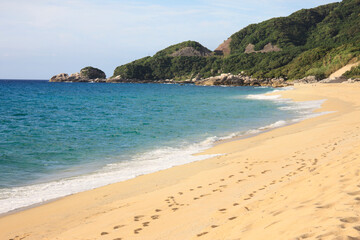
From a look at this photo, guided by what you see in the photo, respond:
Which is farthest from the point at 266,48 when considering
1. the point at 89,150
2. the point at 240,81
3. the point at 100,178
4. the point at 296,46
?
the point at 100,178

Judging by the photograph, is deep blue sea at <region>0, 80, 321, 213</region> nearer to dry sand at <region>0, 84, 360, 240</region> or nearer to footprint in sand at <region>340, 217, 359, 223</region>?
dry sand at <region>0, 84, 360, 240</region>

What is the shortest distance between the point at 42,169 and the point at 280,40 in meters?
183

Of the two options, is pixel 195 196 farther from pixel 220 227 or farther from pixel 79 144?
pixel 79 144

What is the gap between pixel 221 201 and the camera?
7043 millimetres

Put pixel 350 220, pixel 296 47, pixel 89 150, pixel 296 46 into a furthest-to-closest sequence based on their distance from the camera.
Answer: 1. pixel 296 46
2. pixel 296 47
3. pixel 89 150
4. pixel 350 220

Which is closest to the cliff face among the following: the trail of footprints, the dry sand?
the trail of footprints

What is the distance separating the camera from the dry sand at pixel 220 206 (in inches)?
186

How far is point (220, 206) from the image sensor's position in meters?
6.70

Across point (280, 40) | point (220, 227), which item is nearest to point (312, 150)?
point (220, 227)

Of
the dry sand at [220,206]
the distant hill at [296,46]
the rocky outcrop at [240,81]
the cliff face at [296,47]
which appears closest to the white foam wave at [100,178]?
the dry sand at [220,206]

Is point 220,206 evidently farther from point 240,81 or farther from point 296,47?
point 296,47

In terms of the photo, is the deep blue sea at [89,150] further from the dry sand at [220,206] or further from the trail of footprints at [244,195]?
the trail of footprints at [244,195]

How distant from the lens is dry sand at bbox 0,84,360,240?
4730 mm

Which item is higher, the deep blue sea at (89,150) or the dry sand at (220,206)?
the dry sand at (220,206)
